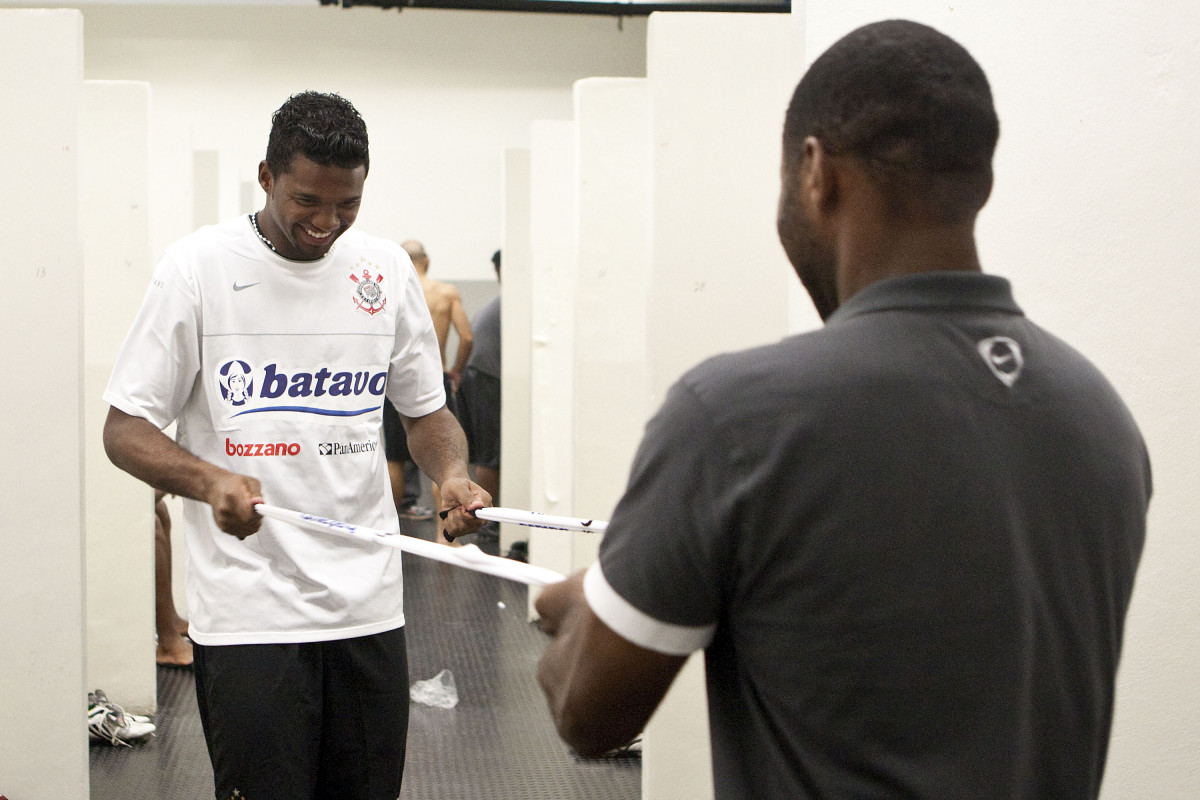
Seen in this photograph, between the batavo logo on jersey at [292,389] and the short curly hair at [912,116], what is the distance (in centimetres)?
118

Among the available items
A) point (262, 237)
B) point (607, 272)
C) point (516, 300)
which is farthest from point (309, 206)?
Answer: point (516, 300)

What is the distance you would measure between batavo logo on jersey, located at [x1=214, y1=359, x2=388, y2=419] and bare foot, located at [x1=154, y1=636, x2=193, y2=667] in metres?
2.52

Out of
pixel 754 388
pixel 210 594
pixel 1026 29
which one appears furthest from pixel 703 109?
pixel 754 388

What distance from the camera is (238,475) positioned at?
1.67 metres

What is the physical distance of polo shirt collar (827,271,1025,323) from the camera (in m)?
0.82

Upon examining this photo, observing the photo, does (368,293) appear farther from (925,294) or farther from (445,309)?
(445,309)

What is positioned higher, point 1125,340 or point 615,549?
point 1125,340

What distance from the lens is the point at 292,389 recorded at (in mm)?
1804

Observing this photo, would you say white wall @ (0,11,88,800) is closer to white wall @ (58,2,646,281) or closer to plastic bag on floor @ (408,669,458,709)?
plastic bag on floor @ (408,669,458,709)

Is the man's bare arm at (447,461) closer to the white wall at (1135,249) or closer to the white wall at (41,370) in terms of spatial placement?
the white wall at (41,370)

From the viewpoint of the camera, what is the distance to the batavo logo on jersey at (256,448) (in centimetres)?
176

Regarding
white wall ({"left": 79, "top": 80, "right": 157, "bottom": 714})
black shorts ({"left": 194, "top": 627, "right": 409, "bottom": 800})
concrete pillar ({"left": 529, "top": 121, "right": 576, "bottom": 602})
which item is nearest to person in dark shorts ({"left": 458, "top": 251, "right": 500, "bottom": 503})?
concrete pillar ({"left": 529, "top": 121, "right": 576, "bottom": 602})

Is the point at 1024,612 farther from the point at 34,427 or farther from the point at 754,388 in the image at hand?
the point at 34,427

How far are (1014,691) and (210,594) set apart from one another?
1333 millimetres
